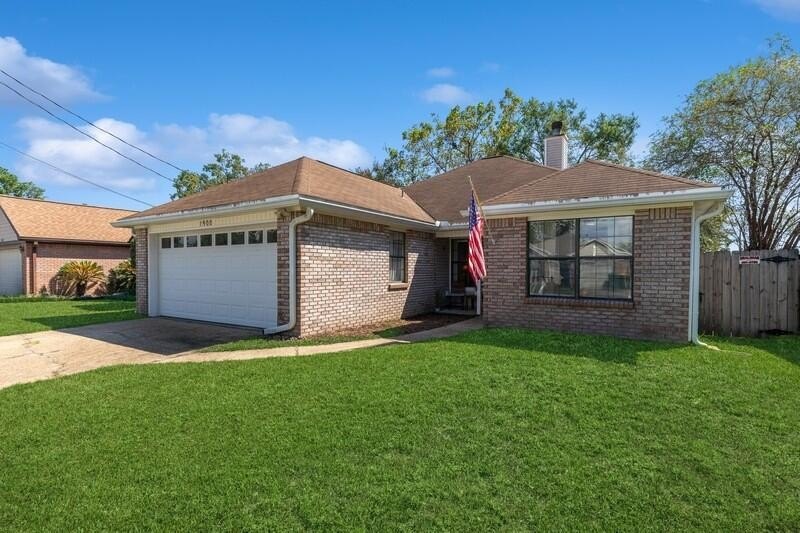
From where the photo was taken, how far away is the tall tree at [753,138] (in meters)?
13.9

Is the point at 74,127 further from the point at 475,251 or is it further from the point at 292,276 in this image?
the point at 475,251

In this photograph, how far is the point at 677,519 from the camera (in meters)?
2.82

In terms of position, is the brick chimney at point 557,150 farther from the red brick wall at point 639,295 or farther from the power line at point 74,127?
the power line at point 74,127

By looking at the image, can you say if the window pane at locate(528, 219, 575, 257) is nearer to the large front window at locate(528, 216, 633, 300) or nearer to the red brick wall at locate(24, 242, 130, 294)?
the large front window at locate(528, 216, 633, 300)

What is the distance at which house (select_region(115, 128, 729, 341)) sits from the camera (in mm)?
7727

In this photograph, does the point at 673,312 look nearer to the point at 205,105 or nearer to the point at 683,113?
the point at 683,113

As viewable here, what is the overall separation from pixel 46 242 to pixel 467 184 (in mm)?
19681

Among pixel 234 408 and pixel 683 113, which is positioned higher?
pixel 683 113

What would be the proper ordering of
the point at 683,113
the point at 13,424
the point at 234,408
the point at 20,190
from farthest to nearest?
the point at 20,190 → the point at 683,113 → the point at 234,408 → the point at 13,424

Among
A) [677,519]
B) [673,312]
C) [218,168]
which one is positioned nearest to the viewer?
[677,519]

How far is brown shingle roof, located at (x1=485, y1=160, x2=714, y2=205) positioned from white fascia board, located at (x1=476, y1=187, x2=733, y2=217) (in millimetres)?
115

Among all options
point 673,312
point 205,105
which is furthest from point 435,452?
point 205,105

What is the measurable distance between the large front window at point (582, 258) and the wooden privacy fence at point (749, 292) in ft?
8.41

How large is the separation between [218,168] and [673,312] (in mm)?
41039
